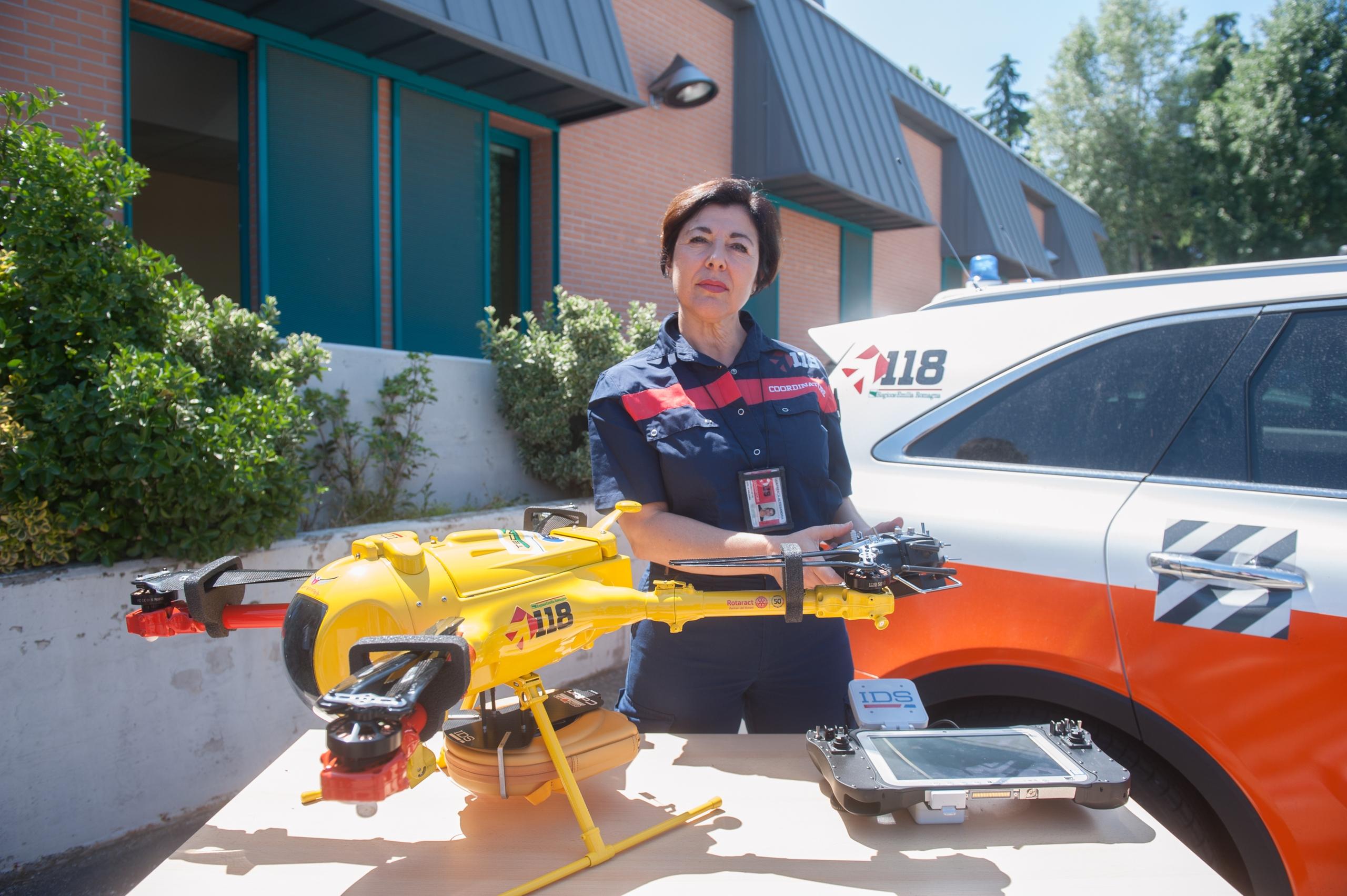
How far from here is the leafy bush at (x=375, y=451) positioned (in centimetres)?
439

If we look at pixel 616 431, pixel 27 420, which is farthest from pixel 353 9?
pixel 616 431

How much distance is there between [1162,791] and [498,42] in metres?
5.61

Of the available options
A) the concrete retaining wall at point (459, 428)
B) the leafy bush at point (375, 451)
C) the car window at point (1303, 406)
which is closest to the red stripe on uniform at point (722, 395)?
the car window at point (1303, 406)

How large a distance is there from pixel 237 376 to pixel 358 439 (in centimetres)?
83

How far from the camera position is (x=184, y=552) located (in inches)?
121

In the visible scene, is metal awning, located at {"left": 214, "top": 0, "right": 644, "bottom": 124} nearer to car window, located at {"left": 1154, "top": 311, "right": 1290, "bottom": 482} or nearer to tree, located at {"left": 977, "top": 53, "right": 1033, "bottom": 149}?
car window, located at {"left": 1154, "top": 311, "right": 1290, "bottom": 482}

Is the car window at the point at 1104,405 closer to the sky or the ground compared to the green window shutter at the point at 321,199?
closer to the ground

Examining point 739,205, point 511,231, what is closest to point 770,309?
point 511,231

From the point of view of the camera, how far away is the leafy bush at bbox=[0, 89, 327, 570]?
2838mm

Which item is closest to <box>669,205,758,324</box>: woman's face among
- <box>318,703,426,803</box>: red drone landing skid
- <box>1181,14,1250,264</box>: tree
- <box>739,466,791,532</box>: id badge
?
<box>739,466,791,532</box>: id badge

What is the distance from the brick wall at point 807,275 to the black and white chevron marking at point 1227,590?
8287 millimetres

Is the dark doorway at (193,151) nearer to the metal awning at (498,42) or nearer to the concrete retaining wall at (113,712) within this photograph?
the metal awning at (498,42)

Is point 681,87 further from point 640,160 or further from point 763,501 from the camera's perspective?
point 763,501

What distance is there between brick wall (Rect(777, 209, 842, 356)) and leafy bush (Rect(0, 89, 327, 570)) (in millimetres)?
7657
